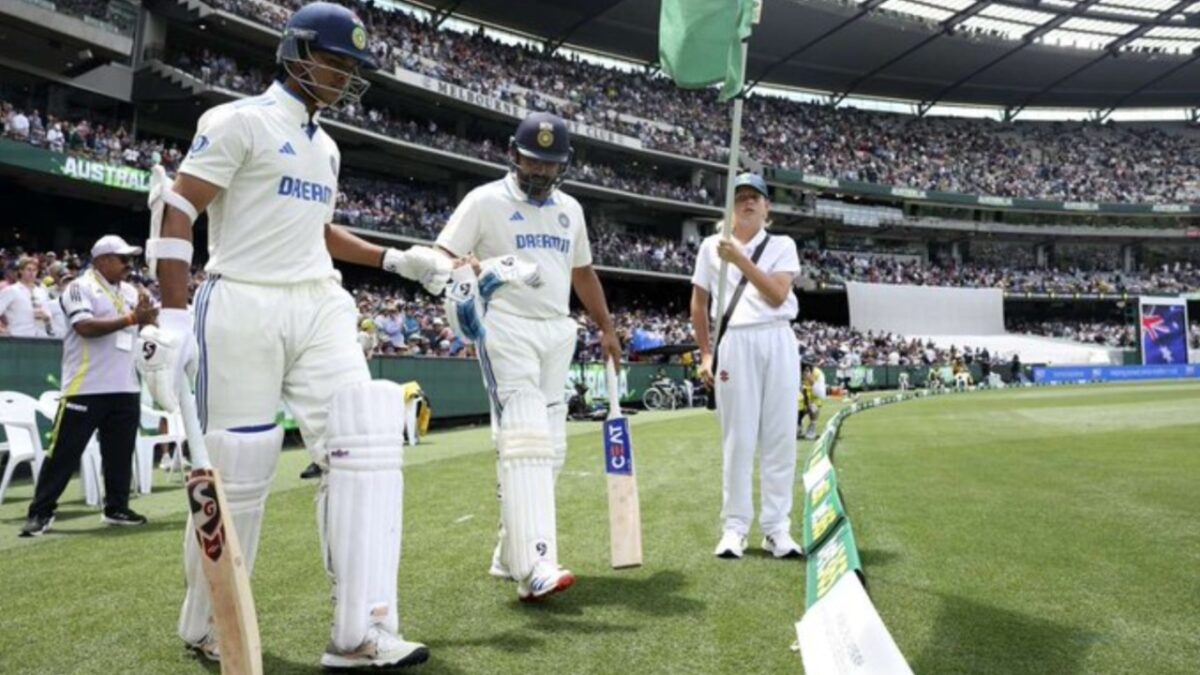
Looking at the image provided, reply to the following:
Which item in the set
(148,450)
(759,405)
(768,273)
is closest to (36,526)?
(148,450)

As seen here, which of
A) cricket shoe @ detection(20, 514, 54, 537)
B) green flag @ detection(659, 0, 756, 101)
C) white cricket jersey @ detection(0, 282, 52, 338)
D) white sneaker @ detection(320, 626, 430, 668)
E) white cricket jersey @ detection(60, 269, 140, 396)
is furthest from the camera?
white cricket jersey @ detection(0, 282, 52, 338)

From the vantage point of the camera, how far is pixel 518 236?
14.4 ft

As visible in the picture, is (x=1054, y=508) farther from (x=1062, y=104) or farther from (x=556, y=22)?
(x=1062, y=104)

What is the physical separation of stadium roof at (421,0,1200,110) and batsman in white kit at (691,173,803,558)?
4190 centimetres

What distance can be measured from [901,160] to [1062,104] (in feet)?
48.8

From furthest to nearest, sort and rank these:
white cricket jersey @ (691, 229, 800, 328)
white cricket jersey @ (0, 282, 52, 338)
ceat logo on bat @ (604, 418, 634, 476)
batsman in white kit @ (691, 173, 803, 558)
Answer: white cricket jersey @ (0, 282, 52, 338) → white cricket jersey @ (691, 229, 800, 328) → batsman in white kit @ (691, 173, 803, 558) → ceat logo on bat @ (604, 418, 634, 476)

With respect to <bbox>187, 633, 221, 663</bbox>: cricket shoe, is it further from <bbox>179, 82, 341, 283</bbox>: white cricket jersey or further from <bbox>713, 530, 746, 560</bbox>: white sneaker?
<bbox>713, 530, 746, 560</bbox>: white sneaker

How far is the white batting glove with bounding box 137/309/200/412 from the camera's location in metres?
2.77

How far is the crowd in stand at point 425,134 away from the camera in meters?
30.1

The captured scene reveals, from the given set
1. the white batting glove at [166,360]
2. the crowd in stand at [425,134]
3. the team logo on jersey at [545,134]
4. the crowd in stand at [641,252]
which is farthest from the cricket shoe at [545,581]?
the crowd in stand at [641,252]

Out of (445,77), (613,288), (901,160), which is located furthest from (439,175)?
(901,160)

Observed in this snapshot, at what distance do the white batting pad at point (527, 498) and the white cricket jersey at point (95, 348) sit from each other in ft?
13.0

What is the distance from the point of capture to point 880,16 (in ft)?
160

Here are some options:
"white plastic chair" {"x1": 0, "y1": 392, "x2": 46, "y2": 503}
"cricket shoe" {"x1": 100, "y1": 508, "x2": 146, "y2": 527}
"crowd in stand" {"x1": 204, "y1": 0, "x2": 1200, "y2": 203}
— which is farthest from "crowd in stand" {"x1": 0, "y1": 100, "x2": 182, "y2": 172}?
"cricket shoe" {"x1": 100, "y1": 508, "x2": 146, "y2": 527}
